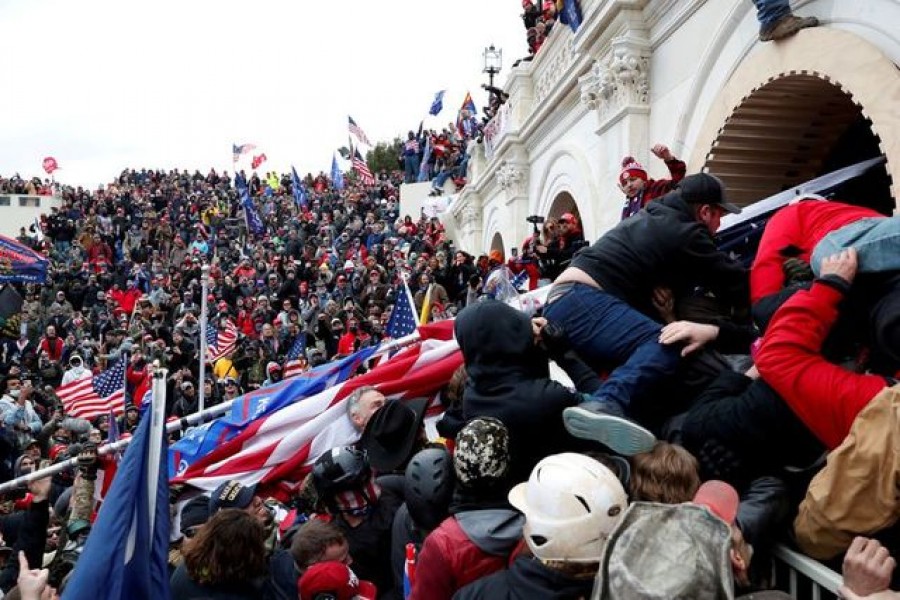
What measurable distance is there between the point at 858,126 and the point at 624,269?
5.64 m

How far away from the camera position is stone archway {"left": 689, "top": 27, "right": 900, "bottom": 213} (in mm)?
6176

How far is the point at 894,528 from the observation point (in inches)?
93.4

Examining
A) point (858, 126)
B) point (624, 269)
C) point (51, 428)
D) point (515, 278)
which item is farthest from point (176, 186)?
point (624, 269)

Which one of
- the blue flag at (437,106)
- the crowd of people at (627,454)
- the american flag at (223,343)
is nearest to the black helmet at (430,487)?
the crowd of people at (627,454)

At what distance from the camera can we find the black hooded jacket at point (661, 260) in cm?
361

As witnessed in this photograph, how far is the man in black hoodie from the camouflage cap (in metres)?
0.57

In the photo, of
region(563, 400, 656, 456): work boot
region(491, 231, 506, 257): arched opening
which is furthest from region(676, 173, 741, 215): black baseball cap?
region(491, 231, 506, 257): arched opening

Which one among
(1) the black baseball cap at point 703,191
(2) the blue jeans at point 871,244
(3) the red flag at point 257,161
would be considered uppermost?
(3) the red flag at point 257,161

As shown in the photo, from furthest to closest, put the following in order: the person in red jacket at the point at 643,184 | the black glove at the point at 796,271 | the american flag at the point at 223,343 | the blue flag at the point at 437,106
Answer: the blue flag at the point at 437,106 → the american flag at the point at 223,343 → the person in red jacket at the point at 643,184 → the black glove at the point at 796,271

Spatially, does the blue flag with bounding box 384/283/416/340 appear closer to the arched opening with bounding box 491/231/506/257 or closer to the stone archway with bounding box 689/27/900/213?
the stone archway with bounding box 689/27/900/213

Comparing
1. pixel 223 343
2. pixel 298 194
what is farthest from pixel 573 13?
pixel 298 194

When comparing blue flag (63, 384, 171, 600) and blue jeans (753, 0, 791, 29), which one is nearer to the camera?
blue flag (63, 384, 171, 600)

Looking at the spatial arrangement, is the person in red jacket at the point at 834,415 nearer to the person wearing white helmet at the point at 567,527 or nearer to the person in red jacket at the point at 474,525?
the person wearing white helmet at the point at 567,527

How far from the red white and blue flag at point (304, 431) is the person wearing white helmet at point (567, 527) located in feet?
9.02
